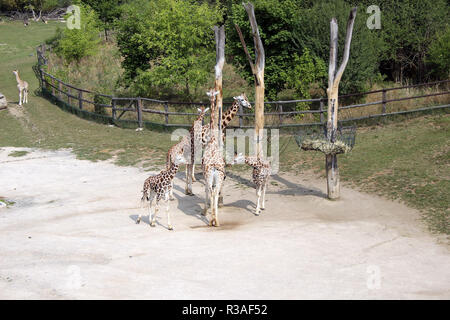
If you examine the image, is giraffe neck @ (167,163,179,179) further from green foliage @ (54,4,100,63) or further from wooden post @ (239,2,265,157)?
green foliage @ (54,4,100,63)

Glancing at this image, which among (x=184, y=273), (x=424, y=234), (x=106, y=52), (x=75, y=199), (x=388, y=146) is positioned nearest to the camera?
(x=184, y=273)

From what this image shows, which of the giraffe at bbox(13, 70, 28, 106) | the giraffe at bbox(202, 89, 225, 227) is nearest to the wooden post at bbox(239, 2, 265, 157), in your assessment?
the giraffe at bbox(202, 89, 225, 227)

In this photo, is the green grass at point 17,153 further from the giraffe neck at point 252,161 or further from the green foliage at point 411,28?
the green foliage at point 411,28

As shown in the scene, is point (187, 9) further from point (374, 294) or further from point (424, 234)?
point (374, 294)

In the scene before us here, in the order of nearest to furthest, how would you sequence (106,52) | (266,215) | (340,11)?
(266,215) < (340,11) < (106,52)

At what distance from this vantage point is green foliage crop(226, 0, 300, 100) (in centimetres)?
2689

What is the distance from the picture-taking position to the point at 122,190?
16.1 metres

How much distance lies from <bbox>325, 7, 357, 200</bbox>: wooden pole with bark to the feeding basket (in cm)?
10

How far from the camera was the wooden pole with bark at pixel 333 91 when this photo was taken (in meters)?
14.2

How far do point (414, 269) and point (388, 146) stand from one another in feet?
30.7

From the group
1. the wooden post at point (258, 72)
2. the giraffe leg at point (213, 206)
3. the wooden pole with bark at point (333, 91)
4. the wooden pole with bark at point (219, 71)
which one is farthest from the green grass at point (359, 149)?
the giraffe leg at point (213, 206)

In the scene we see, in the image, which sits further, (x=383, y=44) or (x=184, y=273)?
(x=383, y=44)

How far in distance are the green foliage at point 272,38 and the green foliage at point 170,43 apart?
1515 mm

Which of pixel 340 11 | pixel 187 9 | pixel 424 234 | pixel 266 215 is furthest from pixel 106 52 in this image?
pixel 424 234
